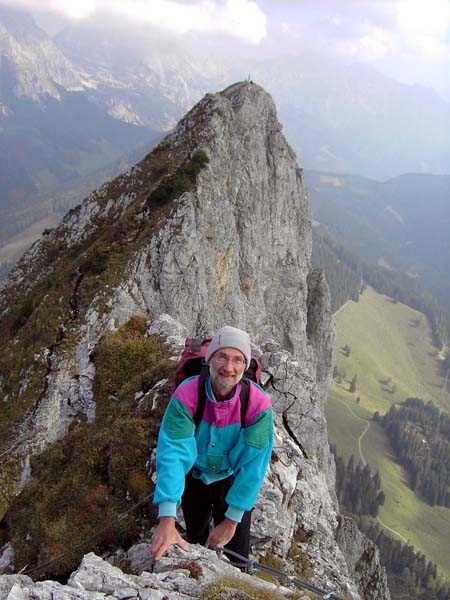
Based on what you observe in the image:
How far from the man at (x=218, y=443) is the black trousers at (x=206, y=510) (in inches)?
3.4

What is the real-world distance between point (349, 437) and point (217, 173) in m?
172

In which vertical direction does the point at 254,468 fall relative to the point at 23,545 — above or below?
above

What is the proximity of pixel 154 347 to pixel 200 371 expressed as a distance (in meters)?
13.3

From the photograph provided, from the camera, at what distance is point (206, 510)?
9.43 metres

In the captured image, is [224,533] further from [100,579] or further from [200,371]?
[200,371]

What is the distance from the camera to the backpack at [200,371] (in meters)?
8.23

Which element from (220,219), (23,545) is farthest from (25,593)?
(220,219)

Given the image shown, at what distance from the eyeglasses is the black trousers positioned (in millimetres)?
2811

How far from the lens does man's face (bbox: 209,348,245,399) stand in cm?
785

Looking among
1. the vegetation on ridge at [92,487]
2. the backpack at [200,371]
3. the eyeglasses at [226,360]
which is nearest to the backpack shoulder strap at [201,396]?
the backpack at [200,371]

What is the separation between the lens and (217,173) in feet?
169

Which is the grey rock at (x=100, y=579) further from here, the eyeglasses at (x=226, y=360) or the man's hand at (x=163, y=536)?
the eyeglasses at (x=226, y=360)

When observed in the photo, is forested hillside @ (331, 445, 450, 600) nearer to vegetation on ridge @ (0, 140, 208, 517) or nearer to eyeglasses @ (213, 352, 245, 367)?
vegetation on ridge @ (0, 140, 208, 517)

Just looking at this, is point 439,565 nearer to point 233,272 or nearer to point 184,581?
point 233,272
